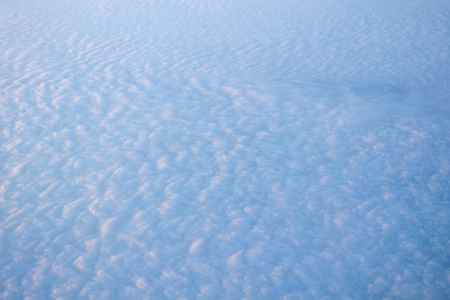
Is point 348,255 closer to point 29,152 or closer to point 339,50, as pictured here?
point 29,152

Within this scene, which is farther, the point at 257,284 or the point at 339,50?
the point at 339,50

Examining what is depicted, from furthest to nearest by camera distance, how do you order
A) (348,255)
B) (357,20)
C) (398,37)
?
(357,20)
(398,37)
(348,255)

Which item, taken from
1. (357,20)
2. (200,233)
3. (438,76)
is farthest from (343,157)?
(357,20)

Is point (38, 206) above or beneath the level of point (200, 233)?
above

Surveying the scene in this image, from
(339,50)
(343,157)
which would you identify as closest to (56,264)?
(343,157)

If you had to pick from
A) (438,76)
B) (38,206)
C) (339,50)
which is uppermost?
(38,206)

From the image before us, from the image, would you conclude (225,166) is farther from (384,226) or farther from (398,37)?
(398,37)

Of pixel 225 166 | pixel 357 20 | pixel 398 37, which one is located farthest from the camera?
pixel 357 20
